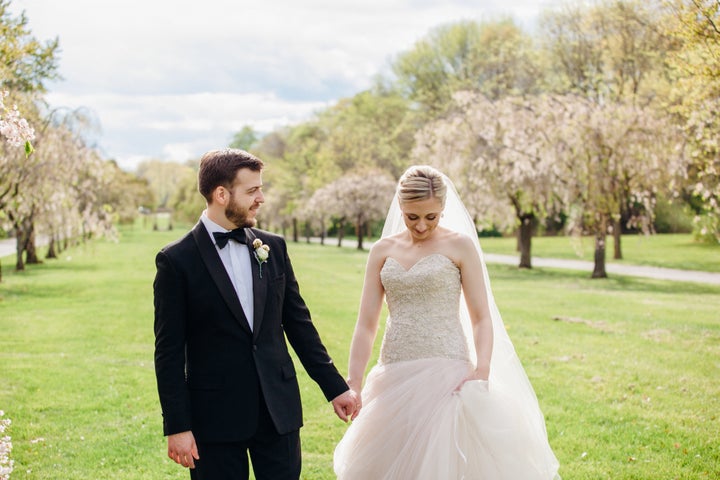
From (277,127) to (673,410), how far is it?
307 feet

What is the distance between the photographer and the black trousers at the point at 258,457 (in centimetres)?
358

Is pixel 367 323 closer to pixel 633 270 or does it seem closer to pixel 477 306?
pixel 477 306

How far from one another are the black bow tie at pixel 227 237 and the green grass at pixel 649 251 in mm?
22490

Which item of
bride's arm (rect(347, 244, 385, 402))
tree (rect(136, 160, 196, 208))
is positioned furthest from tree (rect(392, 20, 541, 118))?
tree (rect(136, 160, 196, 208))

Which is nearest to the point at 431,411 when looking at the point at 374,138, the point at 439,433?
the point at 439,433

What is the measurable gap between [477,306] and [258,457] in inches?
65.9

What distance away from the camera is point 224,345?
360cm

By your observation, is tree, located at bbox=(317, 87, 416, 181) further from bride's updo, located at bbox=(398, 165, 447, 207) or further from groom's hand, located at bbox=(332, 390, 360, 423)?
groom's hand, located at bbox=(332, 390, 360, 423)

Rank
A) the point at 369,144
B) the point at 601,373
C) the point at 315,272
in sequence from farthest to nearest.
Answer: the point at 369,144
the point at 315,272
the point at 601,373

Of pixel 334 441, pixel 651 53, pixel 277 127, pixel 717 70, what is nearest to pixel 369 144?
pixel 651 53

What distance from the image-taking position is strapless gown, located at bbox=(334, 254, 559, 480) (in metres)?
4.25

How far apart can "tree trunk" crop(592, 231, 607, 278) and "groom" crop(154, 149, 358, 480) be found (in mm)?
22566

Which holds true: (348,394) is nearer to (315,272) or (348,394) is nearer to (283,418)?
(283,418)

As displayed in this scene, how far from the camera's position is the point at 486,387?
14.5 feet
